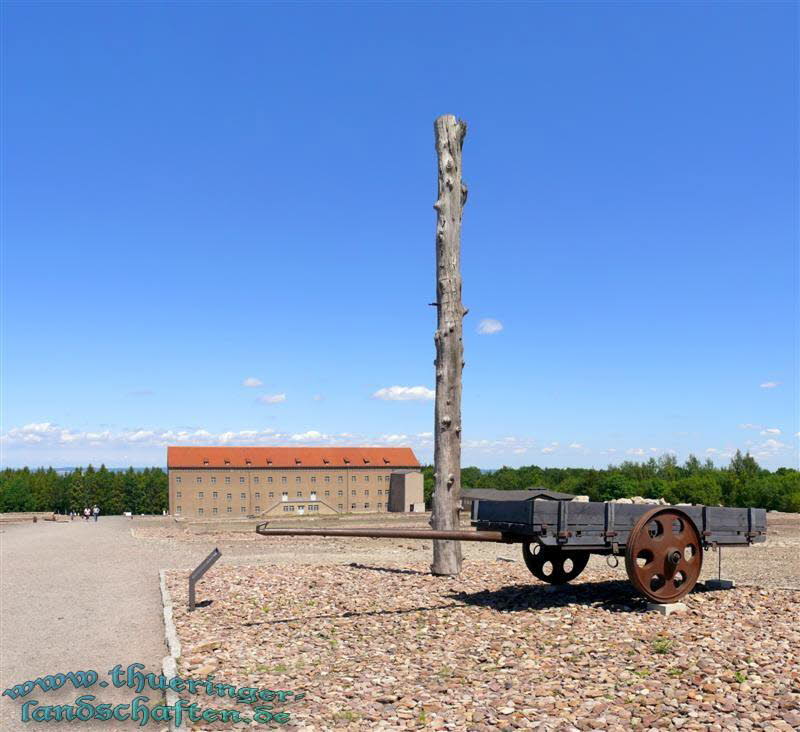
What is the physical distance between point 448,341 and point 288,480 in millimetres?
78869

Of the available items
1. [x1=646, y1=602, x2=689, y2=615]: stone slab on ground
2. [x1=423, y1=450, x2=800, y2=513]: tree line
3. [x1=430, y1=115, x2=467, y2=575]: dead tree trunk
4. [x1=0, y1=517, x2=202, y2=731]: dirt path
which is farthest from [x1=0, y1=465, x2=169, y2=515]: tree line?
[x1=646, y1=602, x2=689, y2=615]: stone slab on ground

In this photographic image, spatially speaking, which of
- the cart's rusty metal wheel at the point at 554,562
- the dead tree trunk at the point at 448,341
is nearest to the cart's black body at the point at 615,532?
the cart's rusty metal wheel at the point at 554,562

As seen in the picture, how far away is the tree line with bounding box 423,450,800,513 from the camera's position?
221 feet

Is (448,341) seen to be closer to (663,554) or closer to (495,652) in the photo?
(663,554)

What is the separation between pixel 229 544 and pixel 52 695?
48.2 ft

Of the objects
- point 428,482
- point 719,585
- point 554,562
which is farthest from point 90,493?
point 719,585

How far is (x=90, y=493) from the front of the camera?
333 feet

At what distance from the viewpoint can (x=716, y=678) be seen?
6488 mm

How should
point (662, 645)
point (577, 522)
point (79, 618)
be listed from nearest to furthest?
point (662, 645)
point (577, 522)
point (79, 618)

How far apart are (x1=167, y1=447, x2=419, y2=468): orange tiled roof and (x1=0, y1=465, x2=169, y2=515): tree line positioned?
55.6ft

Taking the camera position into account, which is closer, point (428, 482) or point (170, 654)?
point (170, 654)

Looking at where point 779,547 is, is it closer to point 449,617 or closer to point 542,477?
point 449,617

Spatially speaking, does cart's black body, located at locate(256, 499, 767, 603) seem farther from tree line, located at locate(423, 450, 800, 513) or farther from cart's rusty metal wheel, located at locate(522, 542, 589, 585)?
tree line, located at locate(423, 450, 800, 513)

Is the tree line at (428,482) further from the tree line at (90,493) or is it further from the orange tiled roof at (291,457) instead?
the orange tiled roof at (291,457)
